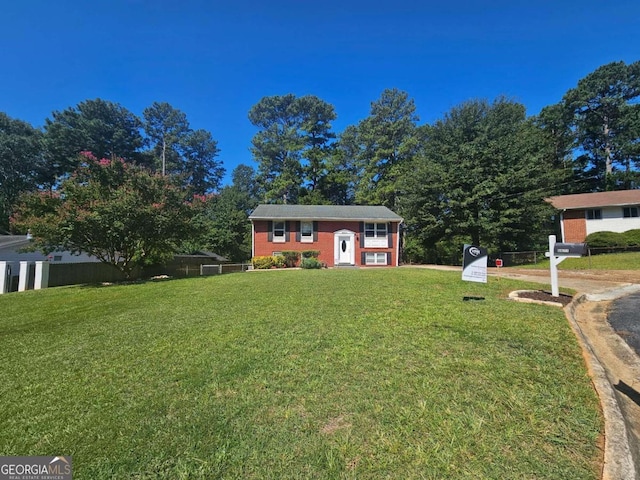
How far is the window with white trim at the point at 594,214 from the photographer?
23.3 meters

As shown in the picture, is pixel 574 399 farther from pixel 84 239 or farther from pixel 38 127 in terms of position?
pixel 38 127

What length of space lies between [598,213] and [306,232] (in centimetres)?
2217

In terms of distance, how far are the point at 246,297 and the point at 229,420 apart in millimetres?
5665

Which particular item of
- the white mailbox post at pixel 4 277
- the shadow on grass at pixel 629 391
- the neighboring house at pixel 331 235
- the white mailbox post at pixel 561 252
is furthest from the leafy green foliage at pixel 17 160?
the shadow on grass at pixel 629 391

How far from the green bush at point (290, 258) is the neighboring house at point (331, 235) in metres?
0.93

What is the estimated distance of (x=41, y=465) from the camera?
218 centimetres

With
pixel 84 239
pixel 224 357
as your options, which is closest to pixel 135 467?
pixel 224 357

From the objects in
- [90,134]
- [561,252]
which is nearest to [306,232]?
[561,252]

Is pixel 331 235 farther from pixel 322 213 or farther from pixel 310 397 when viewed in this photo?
pixel 310 397

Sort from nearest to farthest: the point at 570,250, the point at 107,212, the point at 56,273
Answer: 1. the point at 570,250
2. the point at 107,212
3. the point at 56,273

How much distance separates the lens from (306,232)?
862 inches

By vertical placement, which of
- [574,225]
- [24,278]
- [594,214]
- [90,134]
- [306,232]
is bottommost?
[24,278]

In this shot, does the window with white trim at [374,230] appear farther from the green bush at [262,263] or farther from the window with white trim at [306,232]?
the green bush at [262,263]

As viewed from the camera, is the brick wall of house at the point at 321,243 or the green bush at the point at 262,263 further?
the brick wall of house at the point at 321,243
